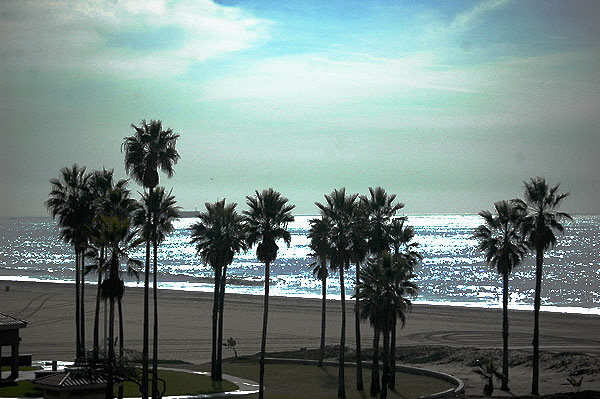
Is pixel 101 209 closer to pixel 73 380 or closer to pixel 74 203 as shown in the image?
pixel 74 203

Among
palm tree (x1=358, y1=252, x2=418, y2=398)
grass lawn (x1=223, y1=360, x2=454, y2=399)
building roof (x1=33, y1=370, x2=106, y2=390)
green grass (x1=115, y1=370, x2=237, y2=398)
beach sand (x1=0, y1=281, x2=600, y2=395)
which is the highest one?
palm tree (x1=358, y1=252, x2=418, y2=398)

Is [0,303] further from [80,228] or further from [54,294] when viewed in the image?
[80,228]

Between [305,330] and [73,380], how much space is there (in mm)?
39705

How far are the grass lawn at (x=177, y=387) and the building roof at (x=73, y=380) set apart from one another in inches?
127

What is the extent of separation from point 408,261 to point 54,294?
66938 millimetres

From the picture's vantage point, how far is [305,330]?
7069 cm

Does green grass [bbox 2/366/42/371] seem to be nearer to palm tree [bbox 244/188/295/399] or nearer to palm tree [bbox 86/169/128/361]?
palm tree [bbox 86/169/128/361]

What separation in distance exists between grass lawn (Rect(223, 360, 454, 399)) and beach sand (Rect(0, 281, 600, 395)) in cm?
185

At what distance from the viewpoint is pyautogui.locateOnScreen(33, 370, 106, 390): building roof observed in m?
31.9

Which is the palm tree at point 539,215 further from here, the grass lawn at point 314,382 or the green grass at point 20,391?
the green grass at point 20,391

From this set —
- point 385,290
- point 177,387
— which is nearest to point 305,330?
point 177,387

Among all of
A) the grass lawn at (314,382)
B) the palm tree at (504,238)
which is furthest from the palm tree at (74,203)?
the palm tree at (504,238)

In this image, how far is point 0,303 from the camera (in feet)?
289

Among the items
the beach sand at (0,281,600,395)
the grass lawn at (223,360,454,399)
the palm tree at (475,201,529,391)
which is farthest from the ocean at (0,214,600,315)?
the palm tree at (475,201,529,391)
